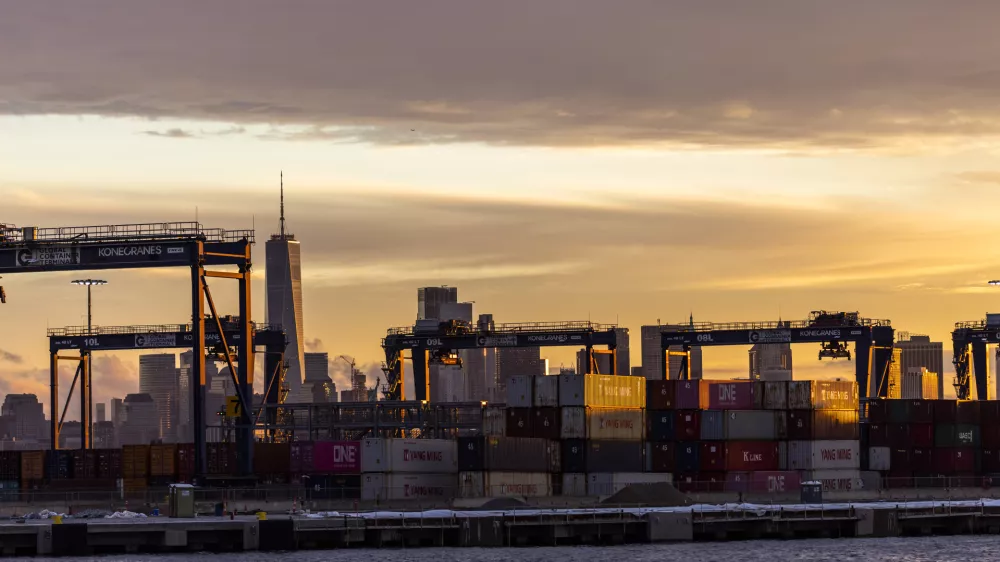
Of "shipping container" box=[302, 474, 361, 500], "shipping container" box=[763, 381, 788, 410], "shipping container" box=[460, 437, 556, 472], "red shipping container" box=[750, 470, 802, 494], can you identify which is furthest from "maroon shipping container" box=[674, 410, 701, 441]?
"shipping container" box=[302, 474, 361, 500]

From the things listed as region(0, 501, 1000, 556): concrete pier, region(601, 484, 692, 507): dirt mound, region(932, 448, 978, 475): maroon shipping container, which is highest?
region(932, 448, 978, 475): maroon shipping container

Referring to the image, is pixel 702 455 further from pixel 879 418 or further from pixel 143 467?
pixel 143 467

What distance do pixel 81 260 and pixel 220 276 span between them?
778 cm

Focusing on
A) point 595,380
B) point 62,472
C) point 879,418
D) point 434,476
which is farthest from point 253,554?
point 879,418

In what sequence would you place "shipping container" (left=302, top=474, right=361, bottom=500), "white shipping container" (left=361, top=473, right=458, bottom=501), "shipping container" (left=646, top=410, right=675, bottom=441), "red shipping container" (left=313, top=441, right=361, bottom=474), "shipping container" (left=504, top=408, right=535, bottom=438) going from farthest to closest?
"shipping container" (left=646, top=410, right=675, bottom=441), "shipping container" (left=504, top=408, right=535, bottom=438), "red shipping container" (left=313, top=441, right=361, bottom=474), "shipping container" (left=302, top=474, right=361, bottom=500), "white shipping container" (left=361, top=473, right=458, bottom=501)

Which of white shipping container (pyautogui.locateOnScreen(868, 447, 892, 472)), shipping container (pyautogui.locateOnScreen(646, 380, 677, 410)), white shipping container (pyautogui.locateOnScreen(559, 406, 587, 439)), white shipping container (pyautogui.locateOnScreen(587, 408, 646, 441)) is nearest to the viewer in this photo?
white shipping container (pyautogui.locateOnScreen(559, 406, 587, 439))

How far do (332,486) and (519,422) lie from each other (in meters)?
11.2

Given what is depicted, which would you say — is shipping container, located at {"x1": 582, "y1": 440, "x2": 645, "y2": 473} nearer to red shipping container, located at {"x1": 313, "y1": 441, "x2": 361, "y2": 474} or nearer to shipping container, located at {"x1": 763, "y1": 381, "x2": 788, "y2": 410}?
shipping container, located at {"x1": 763, "y1": 381, "x2": 788, "y2": 410}

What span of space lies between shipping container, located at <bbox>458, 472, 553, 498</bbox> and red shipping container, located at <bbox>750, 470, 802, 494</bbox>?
14483 millimetres

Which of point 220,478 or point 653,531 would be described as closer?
point 653,531

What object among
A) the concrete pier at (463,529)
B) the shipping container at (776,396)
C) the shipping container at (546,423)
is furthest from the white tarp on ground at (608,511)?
the shipping container at (776,396)

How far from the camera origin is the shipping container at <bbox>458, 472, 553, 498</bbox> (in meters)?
90.8

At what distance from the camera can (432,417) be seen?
13100 centimetres


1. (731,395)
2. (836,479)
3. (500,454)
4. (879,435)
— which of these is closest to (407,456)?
(500,454)
